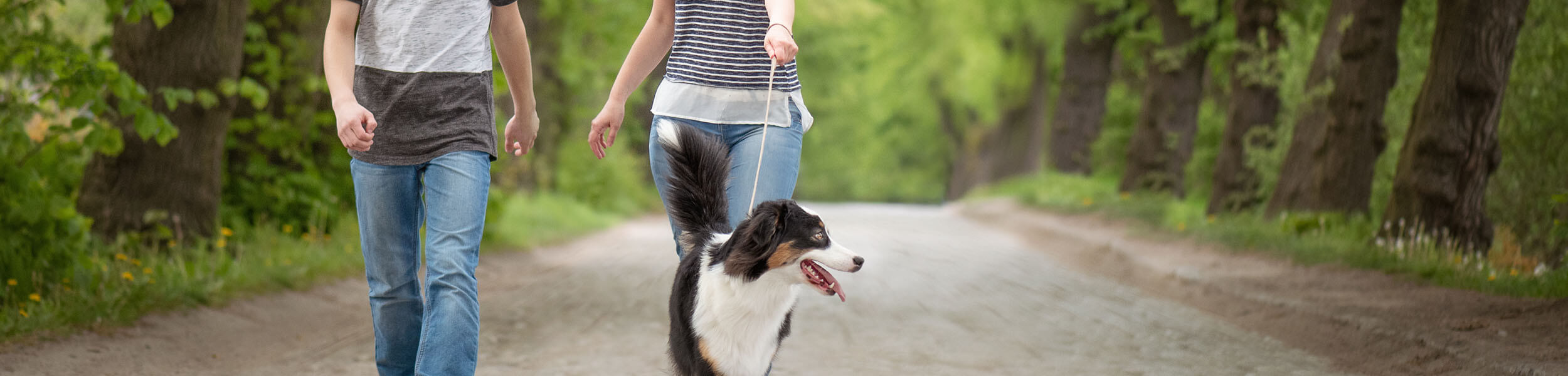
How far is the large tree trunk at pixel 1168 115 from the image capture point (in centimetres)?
2209

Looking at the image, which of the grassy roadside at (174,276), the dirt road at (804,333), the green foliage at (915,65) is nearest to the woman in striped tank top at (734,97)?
the dirt road at (804,333)

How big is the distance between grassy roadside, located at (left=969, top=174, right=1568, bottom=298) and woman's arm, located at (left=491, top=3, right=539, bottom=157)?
7.21m

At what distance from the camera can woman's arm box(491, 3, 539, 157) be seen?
164 inches

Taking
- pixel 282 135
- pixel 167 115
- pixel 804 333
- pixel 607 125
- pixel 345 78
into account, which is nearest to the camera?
pixel 345 78

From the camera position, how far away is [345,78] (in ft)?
12.5

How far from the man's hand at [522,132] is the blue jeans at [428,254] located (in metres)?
0.36

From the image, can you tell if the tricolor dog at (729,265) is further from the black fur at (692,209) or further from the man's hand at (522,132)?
the man's hand at (522,132)

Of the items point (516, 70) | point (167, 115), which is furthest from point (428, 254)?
point (167, 115)

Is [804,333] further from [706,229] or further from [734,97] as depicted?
[734,97]

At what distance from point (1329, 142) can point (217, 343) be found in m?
12.2

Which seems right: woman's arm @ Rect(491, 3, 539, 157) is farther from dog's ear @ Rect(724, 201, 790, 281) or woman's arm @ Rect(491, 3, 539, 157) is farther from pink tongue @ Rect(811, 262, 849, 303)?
pink tongue @ Rect(811, 262, 849, 303)

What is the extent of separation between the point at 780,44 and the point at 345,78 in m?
1.39

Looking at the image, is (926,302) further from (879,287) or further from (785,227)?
(785,227)

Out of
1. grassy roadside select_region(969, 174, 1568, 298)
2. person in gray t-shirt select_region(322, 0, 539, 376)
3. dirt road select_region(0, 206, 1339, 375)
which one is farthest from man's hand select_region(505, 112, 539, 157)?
grassy roadside select_region(969, 174, 1568, 298)
